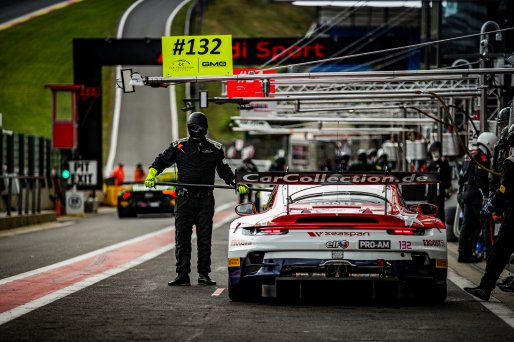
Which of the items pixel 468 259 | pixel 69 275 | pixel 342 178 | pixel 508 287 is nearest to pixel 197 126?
pixel 342 178

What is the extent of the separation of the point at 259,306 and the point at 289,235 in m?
0.77

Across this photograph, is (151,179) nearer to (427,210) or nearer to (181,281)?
(181,281)

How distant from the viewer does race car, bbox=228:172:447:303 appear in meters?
10.2

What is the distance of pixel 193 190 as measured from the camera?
12492 mm

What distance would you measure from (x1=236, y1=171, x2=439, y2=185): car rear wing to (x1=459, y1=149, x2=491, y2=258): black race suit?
4.17 m

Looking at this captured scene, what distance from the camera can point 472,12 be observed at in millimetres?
33688

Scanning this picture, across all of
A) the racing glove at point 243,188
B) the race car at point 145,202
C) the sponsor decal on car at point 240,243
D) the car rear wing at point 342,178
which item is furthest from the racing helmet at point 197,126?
the race car at point 145,202

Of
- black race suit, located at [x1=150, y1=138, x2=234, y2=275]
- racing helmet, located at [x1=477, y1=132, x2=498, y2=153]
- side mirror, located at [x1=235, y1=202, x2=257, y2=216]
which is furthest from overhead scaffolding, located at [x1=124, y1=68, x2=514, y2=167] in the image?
side mirror, located at [x1=235, y1=202, x2=257, y2=216]

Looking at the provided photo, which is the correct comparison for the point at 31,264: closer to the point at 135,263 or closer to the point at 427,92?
the point at 135,263

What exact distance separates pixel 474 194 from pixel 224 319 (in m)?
6.60

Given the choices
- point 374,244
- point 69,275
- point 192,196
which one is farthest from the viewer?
point 69,275

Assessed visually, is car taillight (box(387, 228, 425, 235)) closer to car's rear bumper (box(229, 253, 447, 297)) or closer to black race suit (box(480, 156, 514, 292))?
car's rear bumper (box(229, 253, 447, 297))

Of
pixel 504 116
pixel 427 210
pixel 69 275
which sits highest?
pixel 504 116

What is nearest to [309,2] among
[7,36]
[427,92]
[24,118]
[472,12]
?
[472,12]
